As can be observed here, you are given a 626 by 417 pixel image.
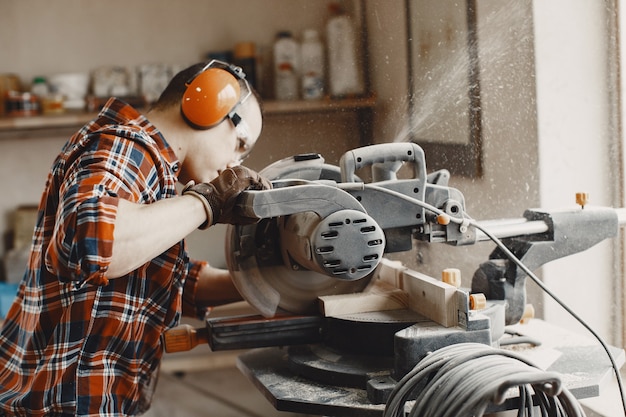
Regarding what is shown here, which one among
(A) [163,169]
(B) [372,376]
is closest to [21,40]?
(A) [163,169]

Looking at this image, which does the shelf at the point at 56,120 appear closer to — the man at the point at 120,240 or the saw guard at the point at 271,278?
the man at the point at 120,240

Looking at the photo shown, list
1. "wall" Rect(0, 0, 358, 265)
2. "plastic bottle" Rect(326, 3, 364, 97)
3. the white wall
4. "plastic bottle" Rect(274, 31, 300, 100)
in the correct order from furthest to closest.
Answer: "wall" Rect(0, 0, 358, 265), "plastic bottle" Rect(274, 31, 300, 100), "plastic bottle" Rect(326, 3, 364, 97), the white wall

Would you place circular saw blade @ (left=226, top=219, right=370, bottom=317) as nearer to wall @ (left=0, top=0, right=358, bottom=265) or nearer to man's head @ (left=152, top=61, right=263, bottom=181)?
man's head @ (left=152, top=61, right=263, bottom=181)

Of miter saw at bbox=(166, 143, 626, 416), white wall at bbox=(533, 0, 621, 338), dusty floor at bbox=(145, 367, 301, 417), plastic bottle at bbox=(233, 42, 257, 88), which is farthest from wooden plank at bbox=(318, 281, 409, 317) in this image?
dusty floor at bbox=(145, 367, 301, 417)

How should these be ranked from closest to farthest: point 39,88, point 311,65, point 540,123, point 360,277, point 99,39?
point 360,277 → point 540,123 → point 311,65 → point 39,88 → point 99,39

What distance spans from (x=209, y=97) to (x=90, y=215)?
42 centimetres

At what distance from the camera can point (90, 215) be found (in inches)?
47.6

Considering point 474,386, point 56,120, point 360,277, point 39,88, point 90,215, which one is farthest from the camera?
point 39,88

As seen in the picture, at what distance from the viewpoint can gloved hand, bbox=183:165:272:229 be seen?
1.32 meters

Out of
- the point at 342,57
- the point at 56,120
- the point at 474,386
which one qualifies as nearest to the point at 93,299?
the point at 474,386

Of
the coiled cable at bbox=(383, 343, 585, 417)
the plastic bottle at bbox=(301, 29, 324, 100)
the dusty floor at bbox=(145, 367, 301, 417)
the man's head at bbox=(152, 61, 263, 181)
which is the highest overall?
the plastic bottle at bbox=(301, 29, 324, 100)

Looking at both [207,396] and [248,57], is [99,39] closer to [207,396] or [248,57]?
[248,57]

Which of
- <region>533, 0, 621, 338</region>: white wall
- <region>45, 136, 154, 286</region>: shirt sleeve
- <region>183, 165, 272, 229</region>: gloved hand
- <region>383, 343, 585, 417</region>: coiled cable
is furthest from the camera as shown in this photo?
<region>533, 0, 621, 338</region>: white wall

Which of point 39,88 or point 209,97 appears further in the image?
point 39,88
